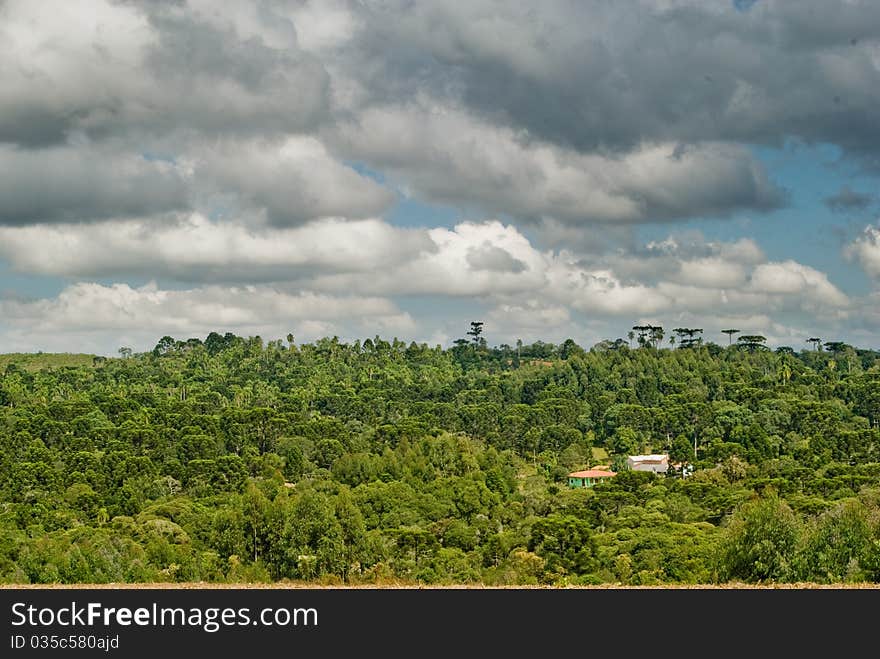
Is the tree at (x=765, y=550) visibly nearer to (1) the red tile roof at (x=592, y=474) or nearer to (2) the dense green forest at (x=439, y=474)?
(2) the dense green forest at (x=439, y=474)

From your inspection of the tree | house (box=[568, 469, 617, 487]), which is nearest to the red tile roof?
house (box=[568, 469, 617, 487])

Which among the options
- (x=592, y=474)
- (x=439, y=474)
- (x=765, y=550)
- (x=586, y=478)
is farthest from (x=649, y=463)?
(x=765, y=550)

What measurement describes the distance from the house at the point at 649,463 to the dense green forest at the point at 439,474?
2.13 m

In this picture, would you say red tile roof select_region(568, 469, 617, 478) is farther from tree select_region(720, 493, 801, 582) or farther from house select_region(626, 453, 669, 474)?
tree select_region(720, 493, 801, 582)

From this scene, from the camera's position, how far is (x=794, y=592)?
65.6 ft

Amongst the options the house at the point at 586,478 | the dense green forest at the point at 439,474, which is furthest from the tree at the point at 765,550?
the house at the point at 586,478

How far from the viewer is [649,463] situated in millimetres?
116125

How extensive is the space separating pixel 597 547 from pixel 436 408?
83431mm

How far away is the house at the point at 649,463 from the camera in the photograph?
373 feet

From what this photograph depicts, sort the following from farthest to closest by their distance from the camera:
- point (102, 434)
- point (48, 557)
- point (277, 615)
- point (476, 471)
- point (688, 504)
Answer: point (102, 434), point (476, 471), point (688, 504), point (48, 557), point (277, 615)

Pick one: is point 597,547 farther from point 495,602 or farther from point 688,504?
point 495,602

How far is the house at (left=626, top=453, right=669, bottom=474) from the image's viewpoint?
373 feet

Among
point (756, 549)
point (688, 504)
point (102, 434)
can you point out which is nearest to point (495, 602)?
point (756, 549)

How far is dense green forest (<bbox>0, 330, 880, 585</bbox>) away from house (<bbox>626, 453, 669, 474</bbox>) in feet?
6.99
